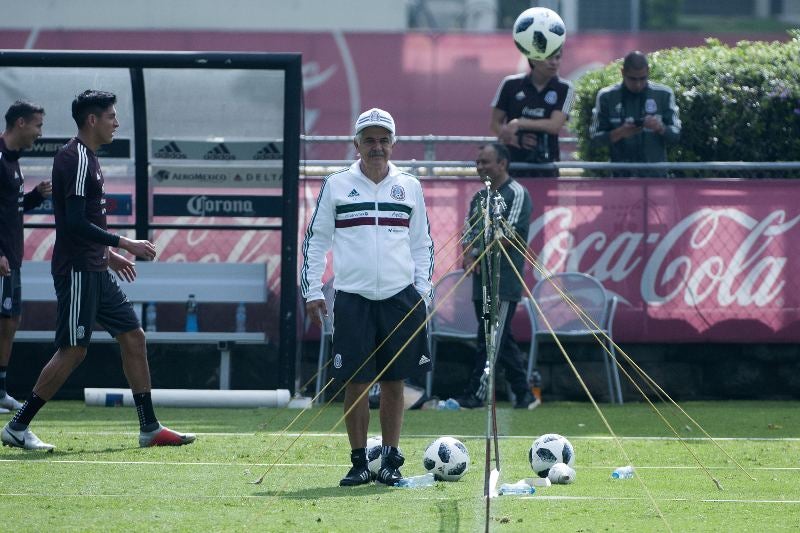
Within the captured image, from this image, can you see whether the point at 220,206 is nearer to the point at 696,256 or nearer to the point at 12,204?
the point at 12,204

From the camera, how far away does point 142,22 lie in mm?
25750

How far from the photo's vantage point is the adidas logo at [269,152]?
1305cm

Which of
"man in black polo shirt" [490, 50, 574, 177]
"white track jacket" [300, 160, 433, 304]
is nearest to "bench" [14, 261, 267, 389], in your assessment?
"man in black polo shirt" [490, 50, 574, 177]

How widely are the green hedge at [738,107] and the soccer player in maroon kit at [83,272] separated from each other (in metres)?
6.28

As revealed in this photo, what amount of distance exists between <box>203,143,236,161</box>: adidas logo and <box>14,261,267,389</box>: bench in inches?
37.5

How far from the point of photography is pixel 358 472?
800 cm

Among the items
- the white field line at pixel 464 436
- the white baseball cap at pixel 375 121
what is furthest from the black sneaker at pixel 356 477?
the white field line at pixel 464 436

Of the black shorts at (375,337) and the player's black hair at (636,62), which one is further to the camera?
the player's black hair at (636,62)

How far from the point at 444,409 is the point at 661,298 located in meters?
2.22

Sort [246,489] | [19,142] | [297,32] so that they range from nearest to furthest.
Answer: [246,489] → [19,142] → [297,32]

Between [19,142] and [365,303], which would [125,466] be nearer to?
[365,303]

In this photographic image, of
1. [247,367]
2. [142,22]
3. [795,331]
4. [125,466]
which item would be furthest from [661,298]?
[142,22]

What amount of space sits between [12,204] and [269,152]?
2.61 m

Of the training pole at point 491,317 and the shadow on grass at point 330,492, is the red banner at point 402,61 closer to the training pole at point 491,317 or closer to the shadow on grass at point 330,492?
the training pole at point 491,317
